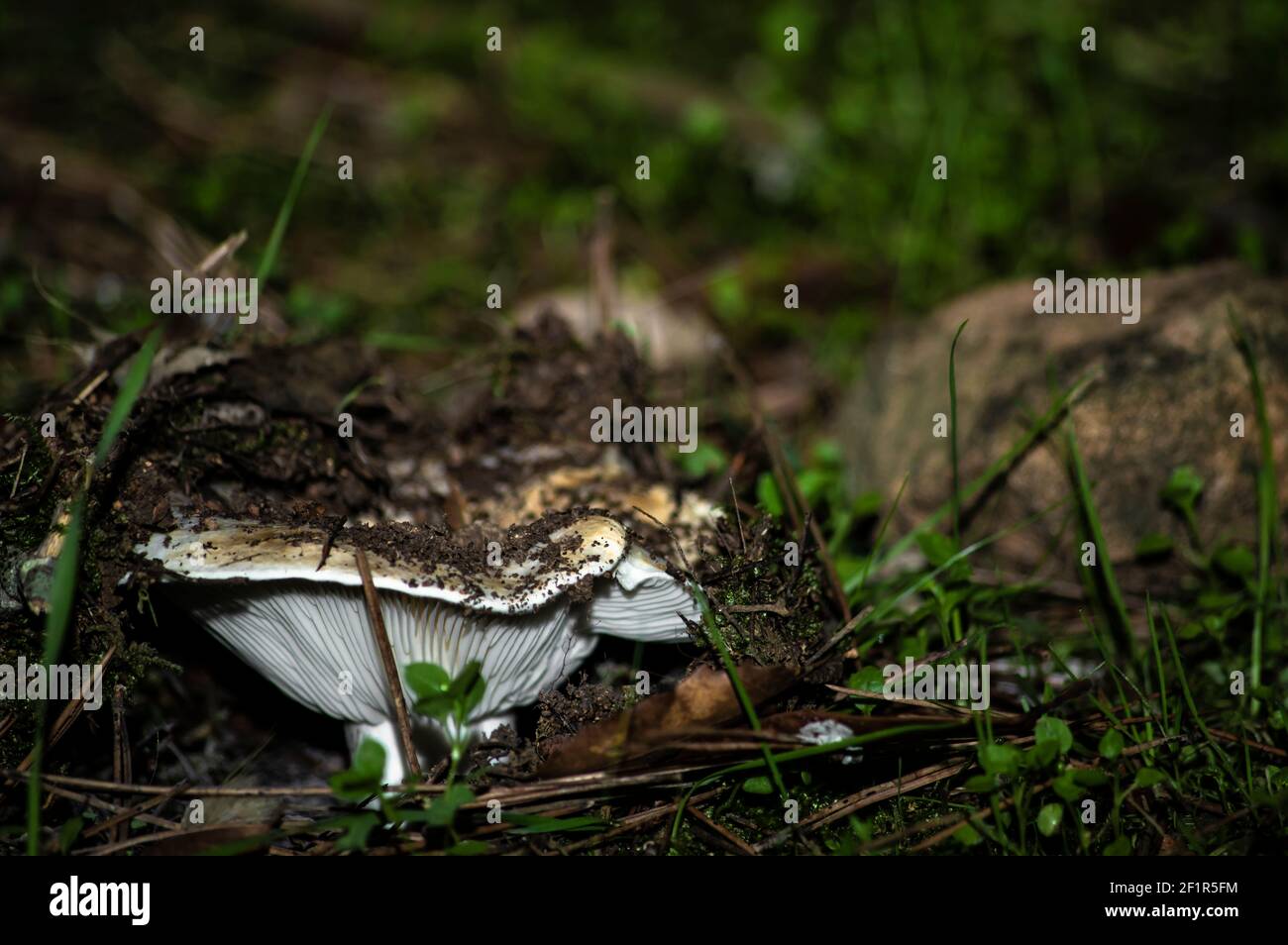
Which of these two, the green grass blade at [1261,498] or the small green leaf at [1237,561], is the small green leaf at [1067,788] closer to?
the green grass blade at [1261,498]

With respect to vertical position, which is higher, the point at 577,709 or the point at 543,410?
the point at 543,410

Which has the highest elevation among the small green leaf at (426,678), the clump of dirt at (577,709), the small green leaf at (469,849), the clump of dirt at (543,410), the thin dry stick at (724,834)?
the clump of dirt at (543,410)

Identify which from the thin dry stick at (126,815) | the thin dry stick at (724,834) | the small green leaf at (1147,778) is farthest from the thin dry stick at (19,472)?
the small green leaf at (1147,778)

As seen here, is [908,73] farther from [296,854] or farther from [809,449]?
[296,854]

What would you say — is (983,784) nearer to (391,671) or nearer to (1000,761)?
(1000,761)

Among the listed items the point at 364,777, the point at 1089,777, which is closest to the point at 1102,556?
the point at 1089,777

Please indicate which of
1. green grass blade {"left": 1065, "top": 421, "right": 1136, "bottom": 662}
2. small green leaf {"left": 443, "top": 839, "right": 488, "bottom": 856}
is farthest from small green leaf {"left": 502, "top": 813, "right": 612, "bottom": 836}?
green grass blade {"left": 1065, "top": 421, "right": 1136, "bottom": 662}
